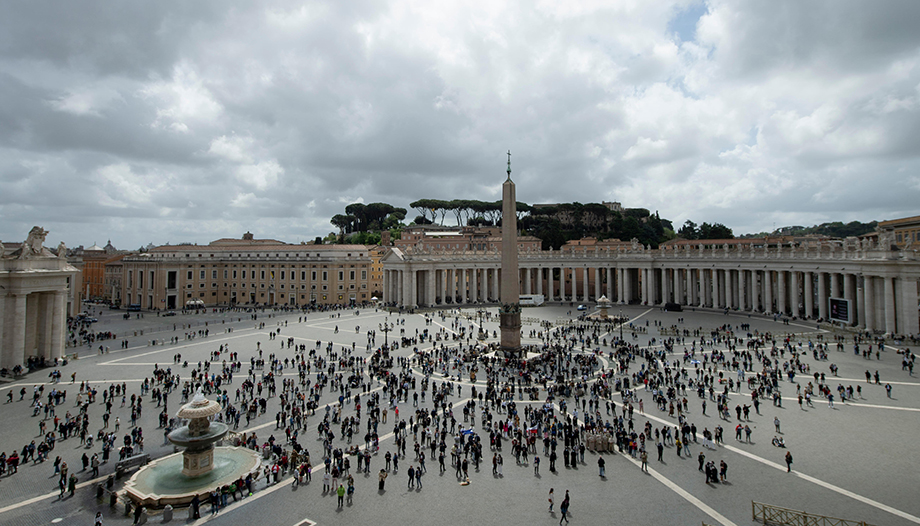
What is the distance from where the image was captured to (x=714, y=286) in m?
53.8

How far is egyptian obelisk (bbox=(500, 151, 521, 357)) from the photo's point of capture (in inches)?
1216

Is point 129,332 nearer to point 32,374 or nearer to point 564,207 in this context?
point 32,374

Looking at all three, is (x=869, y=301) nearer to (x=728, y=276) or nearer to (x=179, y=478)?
(x=728, y=276)

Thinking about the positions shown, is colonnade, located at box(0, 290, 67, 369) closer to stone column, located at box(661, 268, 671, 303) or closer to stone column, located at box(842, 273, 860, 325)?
stone column, located at box(842, 273, 860, 325)

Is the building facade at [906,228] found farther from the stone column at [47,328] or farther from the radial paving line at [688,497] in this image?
the stone column at [47,328]

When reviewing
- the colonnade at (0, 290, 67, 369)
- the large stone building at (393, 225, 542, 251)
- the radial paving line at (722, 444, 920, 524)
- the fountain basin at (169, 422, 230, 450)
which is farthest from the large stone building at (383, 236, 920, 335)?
the fountain basin at (169, 422, 230, 450)

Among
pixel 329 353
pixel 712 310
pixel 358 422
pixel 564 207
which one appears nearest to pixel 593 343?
pixel 329 353

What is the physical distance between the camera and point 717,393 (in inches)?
872

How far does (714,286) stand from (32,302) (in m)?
58.8

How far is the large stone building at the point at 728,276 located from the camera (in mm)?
34062

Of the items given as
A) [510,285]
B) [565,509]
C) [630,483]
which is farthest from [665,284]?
[565,509]

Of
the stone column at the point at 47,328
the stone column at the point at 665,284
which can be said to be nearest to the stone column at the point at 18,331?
the stone column at the point at 47,328

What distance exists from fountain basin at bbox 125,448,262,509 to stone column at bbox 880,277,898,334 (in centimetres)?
4011

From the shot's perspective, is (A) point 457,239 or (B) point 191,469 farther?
(A) point 457,239
